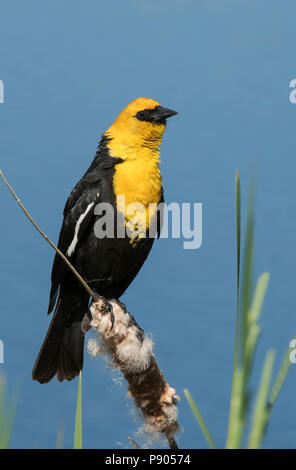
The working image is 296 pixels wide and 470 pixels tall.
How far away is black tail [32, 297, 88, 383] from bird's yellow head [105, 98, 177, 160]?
36 cm

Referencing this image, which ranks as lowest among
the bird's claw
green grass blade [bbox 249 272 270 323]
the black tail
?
the black tail

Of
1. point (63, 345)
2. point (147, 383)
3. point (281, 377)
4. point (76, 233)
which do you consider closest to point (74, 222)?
point (76, 233)

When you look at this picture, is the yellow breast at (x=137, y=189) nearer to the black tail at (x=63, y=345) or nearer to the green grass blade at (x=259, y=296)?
the black tail at (x=63, y=345)

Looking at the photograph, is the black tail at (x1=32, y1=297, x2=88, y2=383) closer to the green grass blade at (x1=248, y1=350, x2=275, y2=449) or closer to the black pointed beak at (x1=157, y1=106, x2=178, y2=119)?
the black pointed beak at (x1=157, y1=106, x2=178, y2=119)

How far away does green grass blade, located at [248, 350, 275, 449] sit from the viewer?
0.40 meters

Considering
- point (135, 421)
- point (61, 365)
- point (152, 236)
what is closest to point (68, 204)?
point (152, 236)

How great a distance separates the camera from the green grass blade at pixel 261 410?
400 millimetres

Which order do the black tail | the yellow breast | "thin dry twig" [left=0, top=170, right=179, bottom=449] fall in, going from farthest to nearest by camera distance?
the black tail < the yellow breast < "thin dry twig" [left=0, top=170, right=179, bottom=449]

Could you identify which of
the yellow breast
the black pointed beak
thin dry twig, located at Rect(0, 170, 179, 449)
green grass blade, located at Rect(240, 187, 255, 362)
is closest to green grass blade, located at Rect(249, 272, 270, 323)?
green grass blade, located at Rect(240, 187, 255, 362)

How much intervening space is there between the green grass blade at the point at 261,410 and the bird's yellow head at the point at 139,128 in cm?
85

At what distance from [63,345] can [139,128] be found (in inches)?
20.6

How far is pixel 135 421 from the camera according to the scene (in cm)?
92

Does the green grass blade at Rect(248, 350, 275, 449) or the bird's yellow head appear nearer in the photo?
the green grass blade at Rect(248, 350, 275, 449)
